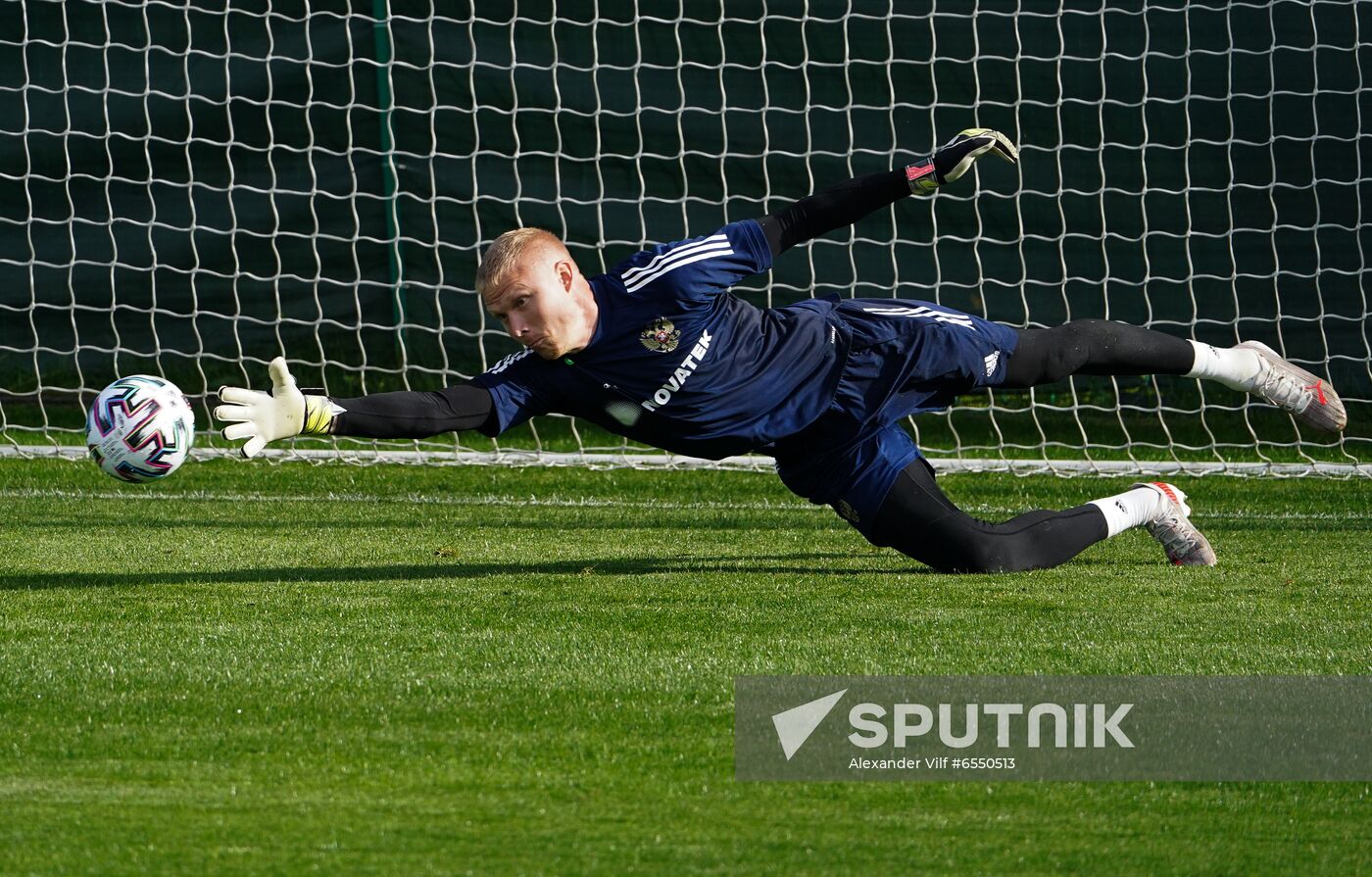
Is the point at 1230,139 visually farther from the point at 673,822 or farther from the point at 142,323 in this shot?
the point at 673,822

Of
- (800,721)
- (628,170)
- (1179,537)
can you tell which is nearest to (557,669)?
(800,721)

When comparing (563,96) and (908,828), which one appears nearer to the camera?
(908,828)

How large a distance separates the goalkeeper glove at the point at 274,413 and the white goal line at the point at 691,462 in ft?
12.1

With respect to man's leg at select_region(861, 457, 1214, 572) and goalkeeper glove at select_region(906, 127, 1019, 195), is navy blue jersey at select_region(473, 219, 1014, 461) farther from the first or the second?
goalkeeper glove at select_region(906, 127, 1019, 195)

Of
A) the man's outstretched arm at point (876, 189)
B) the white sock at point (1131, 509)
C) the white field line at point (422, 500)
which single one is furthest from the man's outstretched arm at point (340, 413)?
the white field line at point (422, 500)

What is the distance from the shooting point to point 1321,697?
3.60m

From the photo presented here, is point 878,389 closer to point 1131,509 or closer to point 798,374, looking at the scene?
point 798,374

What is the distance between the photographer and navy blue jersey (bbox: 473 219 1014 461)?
4773 millimetres

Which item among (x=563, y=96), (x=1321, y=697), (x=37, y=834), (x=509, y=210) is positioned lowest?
(x=509, y=210)

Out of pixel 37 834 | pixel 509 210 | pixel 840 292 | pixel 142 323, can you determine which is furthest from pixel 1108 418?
pixel 37 834

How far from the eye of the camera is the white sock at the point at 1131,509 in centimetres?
546

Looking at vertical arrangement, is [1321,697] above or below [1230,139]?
above

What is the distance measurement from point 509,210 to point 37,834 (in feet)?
25.0

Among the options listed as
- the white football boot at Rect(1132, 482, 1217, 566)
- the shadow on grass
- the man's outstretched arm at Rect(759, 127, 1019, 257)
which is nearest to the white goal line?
the shadow on grass
